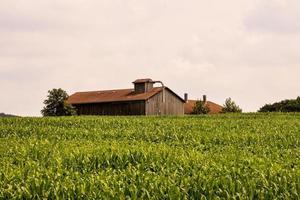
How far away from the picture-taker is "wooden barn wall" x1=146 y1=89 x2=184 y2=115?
77.2 meters

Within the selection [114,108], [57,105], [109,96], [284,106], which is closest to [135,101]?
[114,108]

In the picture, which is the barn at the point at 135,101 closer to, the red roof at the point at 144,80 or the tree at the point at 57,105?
the red roof at the point at 144,80

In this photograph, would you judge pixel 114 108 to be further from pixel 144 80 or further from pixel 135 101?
pixel 144 80

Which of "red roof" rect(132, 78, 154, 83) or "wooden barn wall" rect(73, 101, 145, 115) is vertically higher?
"red roof" rect(132, 78, 154, 83)

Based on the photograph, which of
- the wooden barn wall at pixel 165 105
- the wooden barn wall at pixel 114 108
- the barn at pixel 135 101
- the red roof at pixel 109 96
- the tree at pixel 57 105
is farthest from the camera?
the red roof at pixel 109 96

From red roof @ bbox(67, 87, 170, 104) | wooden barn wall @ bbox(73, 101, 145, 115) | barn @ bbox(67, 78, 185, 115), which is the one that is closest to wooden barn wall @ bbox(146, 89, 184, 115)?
barn @ bbox(67, 78, 185, 115)

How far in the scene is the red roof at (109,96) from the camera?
7781 cm

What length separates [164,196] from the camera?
764 cm

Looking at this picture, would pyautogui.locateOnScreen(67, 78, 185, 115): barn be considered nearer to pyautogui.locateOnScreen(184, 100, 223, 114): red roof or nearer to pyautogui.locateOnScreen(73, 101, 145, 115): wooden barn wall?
pyautogui.locateOnScreen(73, 101, 145, 115): wooden barn wall

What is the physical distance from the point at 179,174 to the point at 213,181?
164 cm

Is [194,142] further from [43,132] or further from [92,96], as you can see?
[92,96]

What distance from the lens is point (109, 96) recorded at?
81.6 meters

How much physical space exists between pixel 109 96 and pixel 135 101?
612 centimetres

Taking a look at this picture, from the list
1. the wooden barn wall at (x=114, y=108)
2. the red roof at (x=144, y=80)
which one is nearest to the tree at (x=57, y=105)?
the wooden barn wall at (x=114, y=108)
